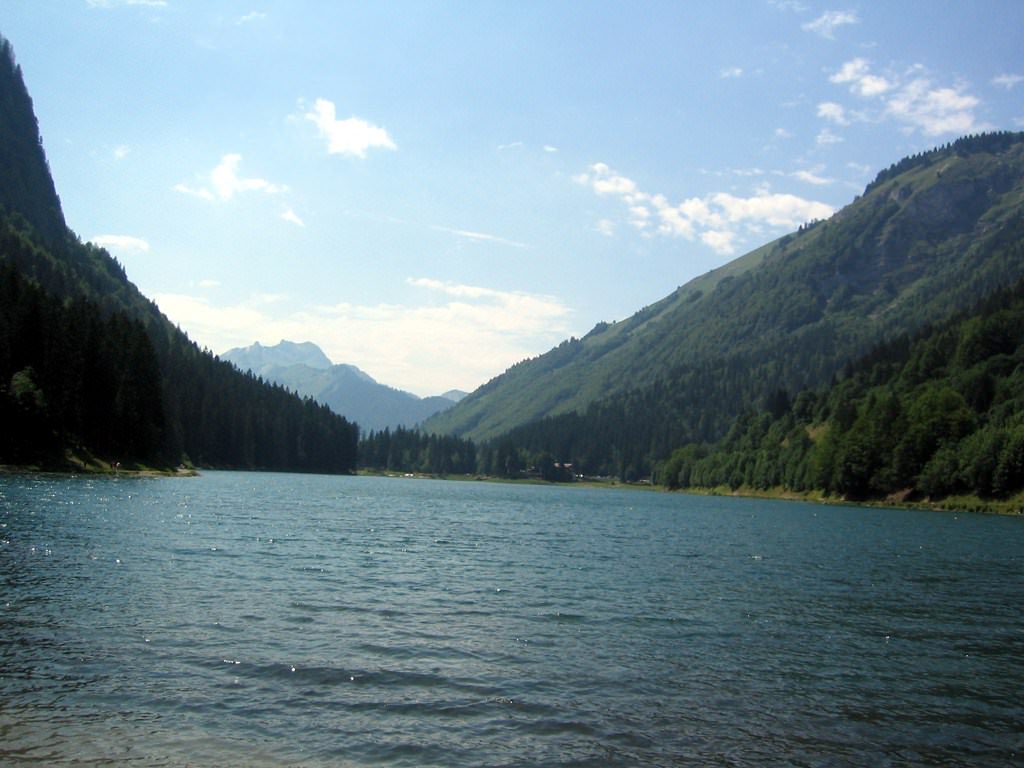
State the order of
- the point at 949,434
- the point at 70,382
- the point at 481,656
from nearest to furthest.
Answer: the point at 481,656 < the point at 70,382 < the point at 949,434

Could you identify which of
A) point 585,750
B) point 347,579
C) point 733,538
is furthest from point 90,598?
point 733,538

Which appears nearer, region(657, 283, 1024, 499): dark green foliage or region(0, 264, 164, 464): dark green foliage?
region(0, 264, 164, 464): dark green foliage

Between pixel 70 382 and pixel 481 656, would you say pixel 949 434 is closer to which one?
pixel 481 656

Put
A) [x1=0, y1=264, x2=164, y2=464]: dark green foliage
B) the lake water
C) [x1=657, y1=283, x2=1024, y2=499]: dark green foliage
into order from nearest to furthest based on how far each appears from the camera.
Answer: the lake water → [x1=0, y1=264, x2=164, y2=464]: dark green foliage → [x1=657, y1=283, x2=1024, y2=499]: dark green foliage

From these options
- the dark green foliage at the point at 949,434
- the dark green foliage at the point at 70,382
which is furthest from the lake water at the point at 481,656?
the dark green foliage at the point at 949,434

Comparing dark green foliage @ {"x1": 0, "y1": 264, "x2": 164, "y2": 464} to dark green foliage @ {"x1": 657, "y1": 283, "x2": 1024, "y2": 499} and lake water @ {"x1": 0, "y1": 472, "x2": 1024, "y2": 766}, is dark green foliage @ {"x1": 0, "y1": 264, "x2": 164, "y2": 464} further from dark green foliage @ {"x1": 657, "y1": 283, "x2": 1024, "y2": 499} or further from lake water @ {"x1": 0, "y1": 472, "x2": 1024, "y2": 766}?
dark green foliage @ {"x1": 657, "y1": 283, "x2": 1024, "y2": 499}

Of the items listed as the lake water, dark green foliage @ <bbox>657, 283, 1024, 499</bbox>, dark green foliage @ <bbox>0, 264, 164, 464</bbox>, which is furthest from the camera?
dark green foliage @ <bbox>657, 283, 1024, 499</bbox>

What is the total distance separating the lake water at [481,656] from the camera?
1953cm

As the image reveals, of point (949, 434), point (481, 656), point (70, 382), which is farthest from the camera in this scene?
point (949, 434)

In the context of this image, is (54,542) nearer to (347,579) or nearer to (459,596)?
(347,579)

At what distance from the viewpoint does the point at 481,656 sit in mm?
27672

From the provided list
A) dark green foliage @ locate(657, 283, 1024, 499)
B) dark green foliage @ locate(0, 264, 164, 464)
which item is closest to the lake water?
dark green foliage @ locate(0, 264, 164, 464)

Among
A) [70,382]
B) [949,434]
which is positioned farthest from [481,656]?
[949,434]

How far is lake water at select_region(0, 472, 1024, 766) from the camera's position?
64.1 feet
